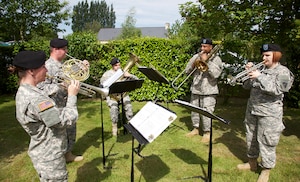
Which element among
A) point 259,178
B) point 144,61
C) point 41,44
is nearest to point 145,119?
point 259,178

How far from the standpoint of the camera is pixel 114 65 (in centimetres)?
668

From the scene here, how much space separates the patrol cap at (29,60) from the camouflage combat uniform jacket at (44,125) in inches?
8.9

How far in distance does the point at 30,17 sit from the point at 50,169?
17.6 meters

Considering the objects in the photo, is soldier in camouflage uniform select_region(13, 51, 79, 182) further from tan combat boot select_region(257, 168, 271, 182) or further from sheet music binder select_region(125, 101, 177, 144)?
tan combat boot select_region(257, 168, 271, 182)

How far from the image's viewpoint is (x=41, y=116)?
2588 millimetres

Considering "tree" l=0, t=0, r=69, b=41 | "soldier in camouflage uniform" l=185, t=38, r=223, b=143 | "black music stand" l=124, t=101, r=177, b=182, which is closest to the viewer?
"black music stand" l=124, t=101, r=177, b=182

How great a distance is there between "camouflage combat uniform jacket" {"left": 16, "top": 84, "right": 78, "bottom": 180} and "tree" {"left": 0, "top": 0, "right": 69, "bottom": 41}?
15.4 meters

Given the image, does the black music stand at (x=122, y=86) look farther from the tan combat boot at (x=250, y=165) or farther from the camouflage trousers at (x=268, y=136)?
the tan combat boot at (x=250, y=165)

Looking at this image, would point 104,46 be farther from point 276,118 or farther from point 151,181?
point 276,118

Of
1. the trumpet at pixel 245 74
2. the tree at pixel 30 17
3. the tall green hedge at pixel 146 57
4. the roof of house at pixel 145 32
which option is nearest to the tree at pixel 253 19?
the trumpet at pixel 245 74

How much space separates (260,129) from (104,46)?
26.6ft

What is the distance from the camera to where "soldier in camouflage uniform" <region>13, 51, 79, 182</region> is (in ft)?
8.57

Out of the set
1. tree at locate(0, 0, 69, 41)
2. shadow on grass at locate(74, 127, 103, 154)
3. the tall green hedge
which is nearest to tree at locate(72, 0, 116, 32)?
tree at locate(0, 0, 69, 41)

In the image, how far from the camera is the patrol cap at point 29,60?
258cm
